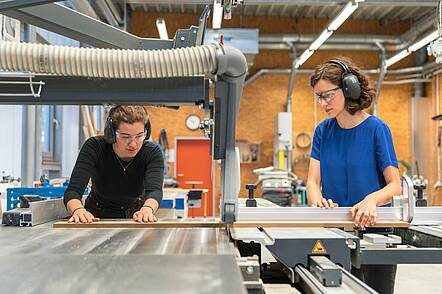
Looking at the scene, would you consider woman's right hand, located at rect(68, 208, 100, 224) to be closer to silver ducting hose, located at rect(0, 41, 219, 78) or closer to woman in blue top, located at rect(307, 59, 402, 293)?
silver ducting hose, located at rect(0, 41, 219, 78)

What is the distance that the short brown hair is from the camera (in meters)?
1.86

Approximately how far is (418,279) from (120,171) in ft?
8.37

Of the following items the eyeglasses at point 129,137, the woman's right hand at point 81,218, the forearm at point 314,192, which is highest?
the eyeglasses at point 129,137

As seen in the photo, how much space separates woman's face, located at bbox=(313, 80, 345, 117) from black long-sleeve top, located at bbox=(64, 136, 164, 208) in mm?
744

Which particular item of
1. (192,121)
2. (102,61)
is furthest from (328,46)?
(102,61)

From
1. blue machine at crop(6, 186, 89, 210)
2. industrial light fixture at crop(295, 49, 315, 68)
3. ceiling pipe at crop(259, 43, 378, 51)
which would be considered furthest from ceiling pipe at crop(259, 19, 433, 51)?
blue machine at crop(6, 186, 89, 210)

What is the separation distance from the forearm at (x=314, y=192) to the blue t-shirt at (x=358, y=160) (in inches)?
2.1

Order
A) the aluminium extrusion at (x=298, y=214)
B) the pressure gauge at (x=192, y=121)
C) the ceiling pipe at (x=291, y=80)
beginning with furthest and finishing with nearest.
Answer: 1. the pressure gauge at (x=192, y=121)
2. the ceiling pipe at (x=291, y=80)
3. the aluminium extrusion at (x=298, y=214)

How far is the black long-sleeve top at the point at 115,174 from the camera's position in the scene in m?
1.90

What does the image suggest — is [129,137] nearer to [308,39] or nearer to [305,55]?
[305,55]

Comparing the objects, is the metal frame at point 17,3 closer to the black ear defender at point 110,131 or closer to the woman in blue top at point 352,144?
the black ear defender at point 110,131

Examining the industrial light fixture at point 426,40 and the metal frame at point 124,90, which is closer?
the metal frame at point 124,90

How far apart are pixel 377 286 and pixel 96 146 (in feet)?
4.11

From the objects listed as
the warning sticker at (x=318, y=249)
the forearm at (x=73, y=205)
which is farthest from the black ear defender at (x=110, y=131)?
the warning sticker at (x=318, y=249)
